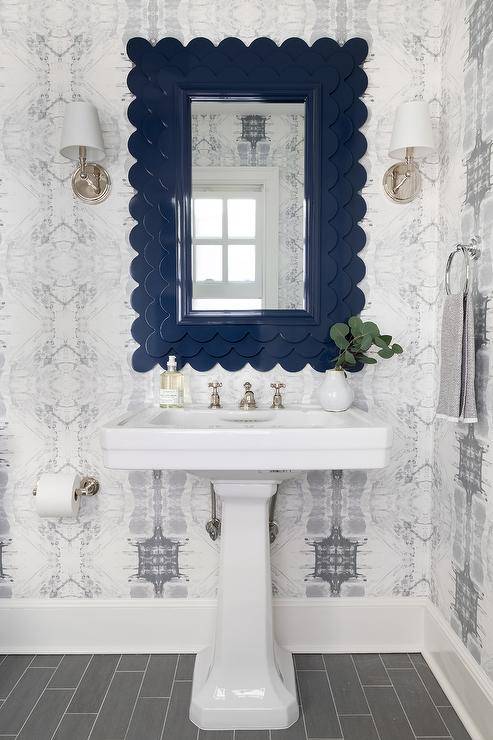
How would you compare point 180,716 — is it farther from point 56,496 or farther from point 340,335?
point 340,335

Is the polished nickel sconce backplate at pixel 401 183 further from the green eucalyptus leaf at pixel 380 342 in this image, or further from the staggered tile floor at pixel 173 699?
the staggered tile floor at pixel 173 699

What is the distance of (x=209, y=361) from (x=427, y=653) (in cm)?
126

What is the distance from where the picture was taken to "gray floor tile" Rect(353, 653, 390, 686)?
1753 millimetres

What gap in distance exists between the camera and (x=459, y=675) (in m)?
1.63

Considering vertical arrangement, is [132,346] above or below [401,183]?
below

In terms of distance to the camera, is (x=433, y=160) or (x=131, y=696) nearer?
(x=131, y=696)

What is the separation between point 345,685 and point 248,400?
0.96 meters

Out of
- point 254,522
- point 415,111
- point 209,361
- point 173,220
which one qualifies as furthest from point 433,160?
point 254,522

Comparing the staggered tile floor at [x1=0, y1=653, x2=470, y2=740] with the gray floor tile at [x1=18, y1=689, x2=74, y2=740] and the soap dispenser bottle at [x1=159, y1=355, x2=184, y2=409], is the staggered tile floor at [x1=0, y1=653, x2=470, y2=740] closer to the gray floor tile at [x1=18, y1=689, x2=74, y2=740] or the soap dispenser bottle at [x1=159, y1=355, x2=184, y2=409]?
the gray floor tile at [x1=18, y1=689, x2=74, y2=740]

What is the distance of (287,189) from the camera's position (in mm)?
1846

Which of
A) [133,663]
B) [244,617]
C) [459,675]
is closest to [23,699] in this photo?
[133,663]

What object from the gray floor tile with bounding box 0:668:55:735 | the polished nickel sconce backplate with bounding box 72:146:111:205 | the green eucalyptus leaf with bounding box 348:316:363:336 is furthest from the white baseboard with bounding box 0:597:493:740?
the polished nickel sconce backplate with bounding box 72:146:111:205

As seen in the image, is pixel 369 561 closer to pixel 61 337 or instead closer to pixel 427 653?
pixel 427 653

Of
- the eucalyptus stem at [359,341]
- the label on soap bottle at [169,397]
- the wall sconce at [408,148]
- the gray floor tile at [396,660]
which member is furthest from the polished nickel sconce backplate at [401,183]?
the gray floor tile at [396,660]
